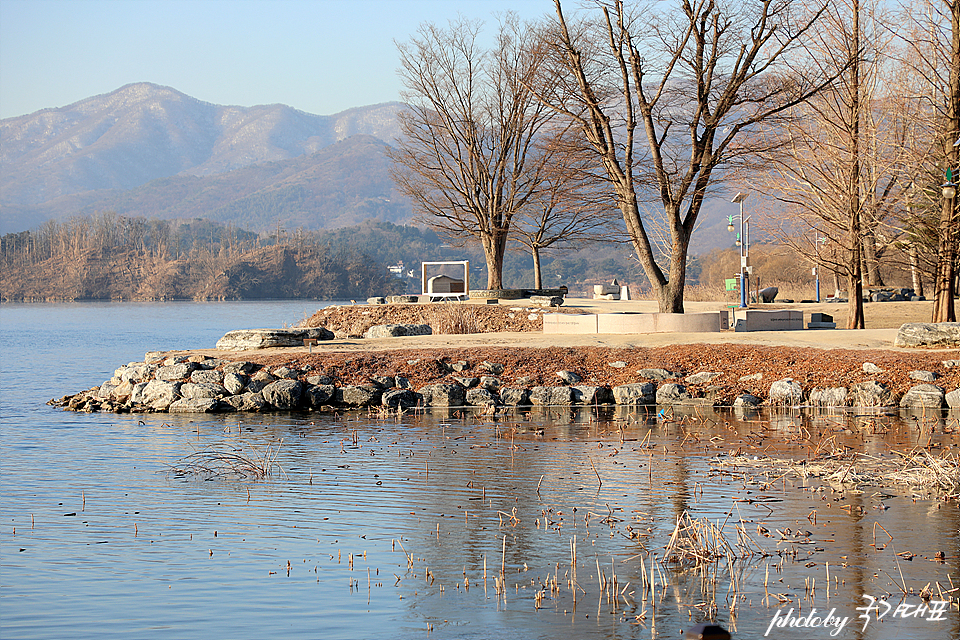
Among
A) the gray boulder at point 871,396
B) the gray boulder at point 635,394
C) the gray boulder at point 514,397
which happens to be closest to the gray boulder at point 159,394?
the gray boulder at point 514,397

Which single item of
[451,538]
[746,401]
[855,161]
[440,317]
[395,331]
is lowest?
[451,538]

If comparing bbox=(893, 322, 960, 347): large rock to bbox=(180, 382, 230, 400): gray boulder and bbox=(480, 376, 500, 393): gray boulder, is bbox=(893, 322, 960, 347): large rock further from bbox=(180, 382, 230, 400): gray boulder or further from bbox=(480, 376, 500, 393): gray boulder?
bbox=(180, 382, 230, 400): gray boulder

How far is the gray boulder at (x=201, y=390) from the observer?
1866cm

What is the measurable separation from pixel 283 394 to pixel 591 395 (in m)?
6.10

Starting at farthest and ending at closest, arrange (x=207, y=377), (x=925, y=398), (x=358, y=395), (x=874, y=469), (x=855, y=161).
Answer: (x=855, y=161), (x=207, y=377), (x=358, y=395), (x=925, y=398), (x=874, y=469)

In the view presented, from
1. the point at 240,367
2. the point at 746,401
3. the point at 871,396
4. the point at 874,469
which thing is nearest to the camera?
the point at 874,469

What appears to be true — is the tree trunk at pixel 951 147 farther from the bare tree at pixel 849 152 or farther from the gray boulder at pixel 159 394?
the gray boulder at pixel 159 394

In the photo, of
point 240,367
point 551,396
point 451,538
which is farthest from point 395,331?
point 451,538

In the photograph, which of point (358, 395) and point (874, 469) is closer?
point (874, 469)

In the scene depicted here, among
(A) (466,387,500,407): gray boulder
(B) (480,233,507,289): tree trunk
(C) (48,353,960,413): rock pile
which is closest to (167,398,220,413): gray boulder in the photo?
(C) (48,353,960,413): rock pile

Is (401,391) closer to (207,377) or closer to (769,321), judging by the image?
(207,377)

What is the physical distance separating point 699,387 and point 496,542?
10938mm

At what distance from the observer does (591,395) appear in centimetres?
1830

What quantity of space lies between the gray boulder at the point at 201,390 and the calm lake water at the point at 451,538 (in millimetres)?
3617
